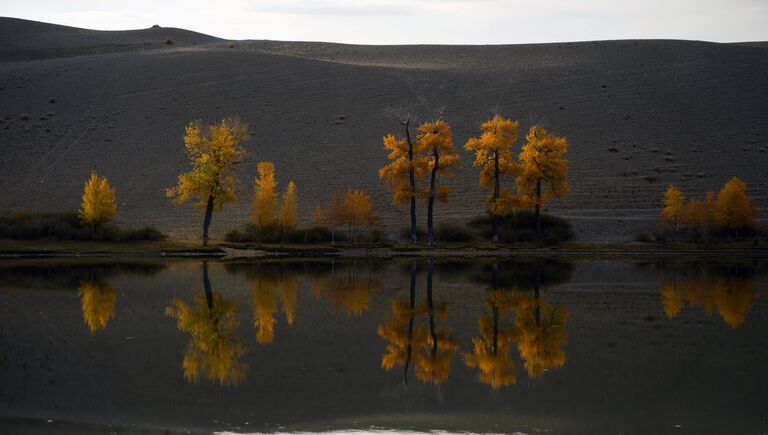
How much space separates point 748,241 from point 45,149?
45381mm

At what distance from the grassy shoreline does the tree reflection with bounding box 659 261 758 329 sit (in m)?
7.42

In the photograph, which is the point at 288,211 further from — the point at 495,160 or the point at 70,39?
the point at 70,39

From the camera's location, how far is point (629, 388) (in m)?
15.4

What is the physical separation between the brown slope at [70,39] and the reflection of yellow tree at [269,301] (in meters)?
78.7

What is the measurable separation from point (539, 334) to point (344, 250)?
29847 millimetres

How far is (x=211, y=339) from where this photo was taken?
19.5 metres

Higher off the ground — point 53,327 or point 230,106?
point 230,106

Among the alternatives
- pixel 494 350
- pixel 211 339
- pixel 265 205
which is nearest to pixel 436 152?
pixel 265 205

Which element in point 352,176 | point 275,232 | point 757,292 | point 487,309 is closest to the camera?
point 487,309

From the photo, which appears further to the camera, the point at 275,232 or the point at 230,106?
the point at 230,106

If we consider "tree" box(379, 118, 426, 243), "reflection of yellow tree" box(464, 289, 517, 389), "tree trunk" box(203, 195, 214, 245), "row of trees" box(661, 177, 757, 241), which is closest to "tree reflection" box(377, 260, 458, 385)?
"reflection of yellow tree" box(464, 289, 517, 389)

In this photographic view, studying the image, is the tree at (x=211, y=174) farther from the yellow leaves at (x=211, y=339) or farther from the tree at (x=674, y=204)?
the yellow leaves at (x=211, y=339)

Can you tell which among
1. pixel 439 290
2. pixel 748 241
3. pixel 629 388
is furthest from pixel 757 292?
pixel 748 241

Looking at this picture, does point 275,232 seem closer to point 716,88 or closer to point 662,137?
point 662,137
